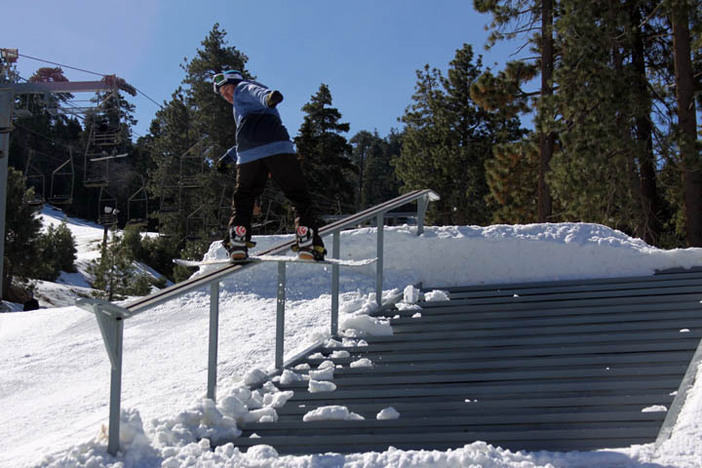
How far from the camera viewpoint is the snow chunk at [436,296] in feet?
25.0

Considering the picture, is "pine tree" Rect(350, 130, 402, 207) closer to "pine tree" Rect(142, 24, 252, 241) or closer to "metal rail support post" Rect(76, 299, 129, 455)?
"pine tree" Rect(142, 24, 252, 241)

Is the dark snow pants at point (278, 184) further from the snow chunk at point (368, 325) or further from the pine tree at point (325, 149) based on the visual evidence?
the pine tree at point (325, 149)

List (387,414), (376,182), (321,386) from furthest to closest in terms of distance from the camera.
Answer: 1. (376,182)
2. (321,386)
3. (387,414)

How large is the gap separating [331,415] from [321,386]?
0.58 metres

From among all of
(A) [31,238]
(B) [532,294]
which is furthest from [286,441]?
(A) [31,238]

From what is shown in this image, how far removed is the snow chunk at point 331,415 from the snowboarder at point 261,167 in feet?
5.65

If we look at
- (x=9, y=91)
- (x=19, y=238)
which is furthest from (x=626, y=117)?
(x=19, y=238)

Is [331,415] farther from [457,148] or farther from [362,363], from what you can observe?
[457,148]

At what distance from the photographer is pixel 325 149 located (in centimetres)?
4256

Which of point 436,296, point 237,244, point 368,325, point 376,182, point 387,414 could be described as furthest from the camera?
point 376,182

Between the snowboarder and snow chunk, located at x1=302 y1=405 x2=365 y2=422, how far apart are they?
67.8 inches

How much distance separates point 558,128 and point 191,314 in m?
11.7

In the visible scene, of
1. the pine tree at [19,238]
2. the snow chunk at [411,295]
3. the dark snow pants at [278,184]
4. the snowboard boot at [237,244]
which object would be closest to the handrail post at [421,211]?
the snow chunk at [411,295]

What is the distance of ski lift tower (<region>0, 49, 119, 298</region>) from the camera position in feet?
57.8
